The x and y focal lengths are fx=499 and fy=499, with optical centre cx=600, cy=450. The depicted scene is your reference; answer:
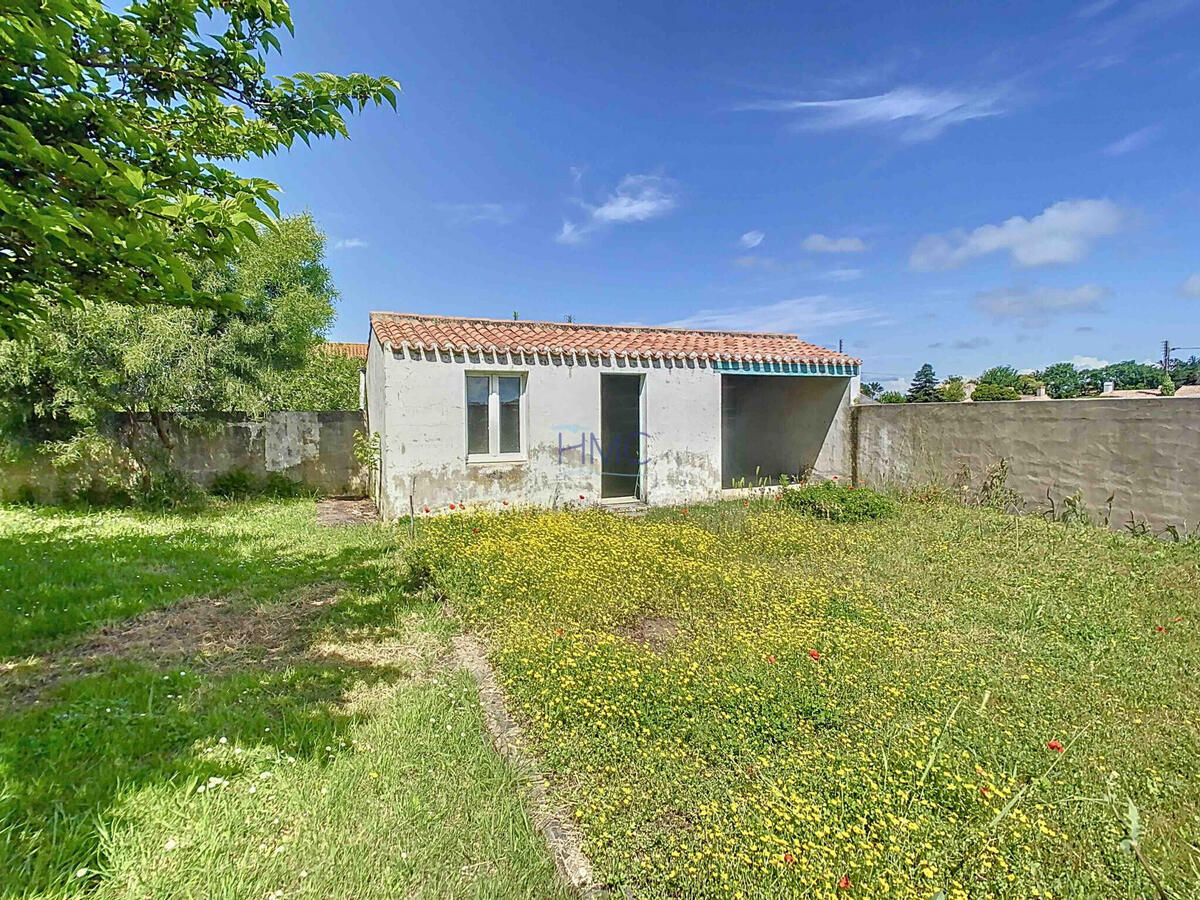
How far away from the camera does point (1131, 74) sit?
8914mm

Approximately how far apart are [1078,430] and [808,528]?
181 inches

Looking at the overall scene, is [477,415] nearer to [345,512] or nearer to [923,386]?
[345,512]

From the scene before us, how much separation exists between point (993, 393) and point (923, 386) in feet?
28.0

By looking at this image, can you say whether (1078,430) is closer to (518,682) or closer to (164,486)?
(518,682)

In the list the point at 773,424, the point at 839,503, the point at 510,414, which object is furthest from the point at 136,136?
the point at 773,424

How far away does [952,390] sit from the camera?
34000mm

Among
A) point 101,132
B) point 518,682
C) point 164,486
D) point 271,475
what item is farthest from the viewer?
point 271,475

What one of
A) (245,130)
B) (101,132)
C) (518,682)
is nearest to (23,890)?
(518,682)

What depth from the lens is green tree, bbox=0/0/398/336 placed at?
1975mm

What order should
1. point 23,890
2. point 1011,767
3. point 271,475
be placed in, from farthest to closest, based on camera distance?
point 271,475 → point 1011,767 → point 23,890

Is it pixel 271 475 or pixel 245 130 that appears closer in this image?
pixel 245 130

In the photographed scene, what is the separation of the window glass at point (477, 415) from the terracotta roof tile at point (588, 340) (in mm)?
636

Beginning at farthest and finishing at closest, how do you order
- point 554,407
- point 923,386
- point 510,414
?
1. point 923,386
2. point 554,407
3. point 510,414

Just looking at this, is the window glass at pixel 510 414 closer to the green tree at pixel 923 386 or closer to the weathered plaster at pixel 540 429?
the weathered plaster at pixel 540 429
